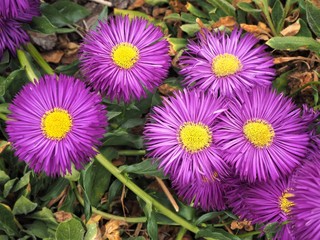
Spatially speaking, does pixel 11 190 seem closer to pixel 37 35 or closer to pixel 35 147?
pixel 35 147

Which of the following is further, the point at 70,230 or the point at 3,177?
the point at 3,177

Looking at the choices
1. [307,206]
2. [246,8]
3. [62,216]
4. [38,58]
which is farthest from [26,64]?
[307,206]

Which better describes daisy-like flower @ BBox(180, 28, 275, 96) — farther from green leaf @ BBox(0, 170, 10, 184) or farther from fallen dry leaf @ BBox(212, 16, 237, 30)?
green leaf @ BBox(0, 170, 10, 184)

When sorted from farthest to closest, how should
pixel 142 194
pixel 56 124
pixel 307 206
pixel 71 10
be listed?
pixel 71 10
pixel 142 194
pixel 56 124
pixel 307 206

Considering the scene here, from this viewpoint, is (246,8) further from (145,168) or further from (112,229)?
(112,229)

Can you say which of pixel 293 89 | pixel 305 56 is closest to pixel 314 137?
pixel 293 89

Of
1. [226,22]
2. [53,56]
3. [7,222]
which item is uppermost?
[226,22]
